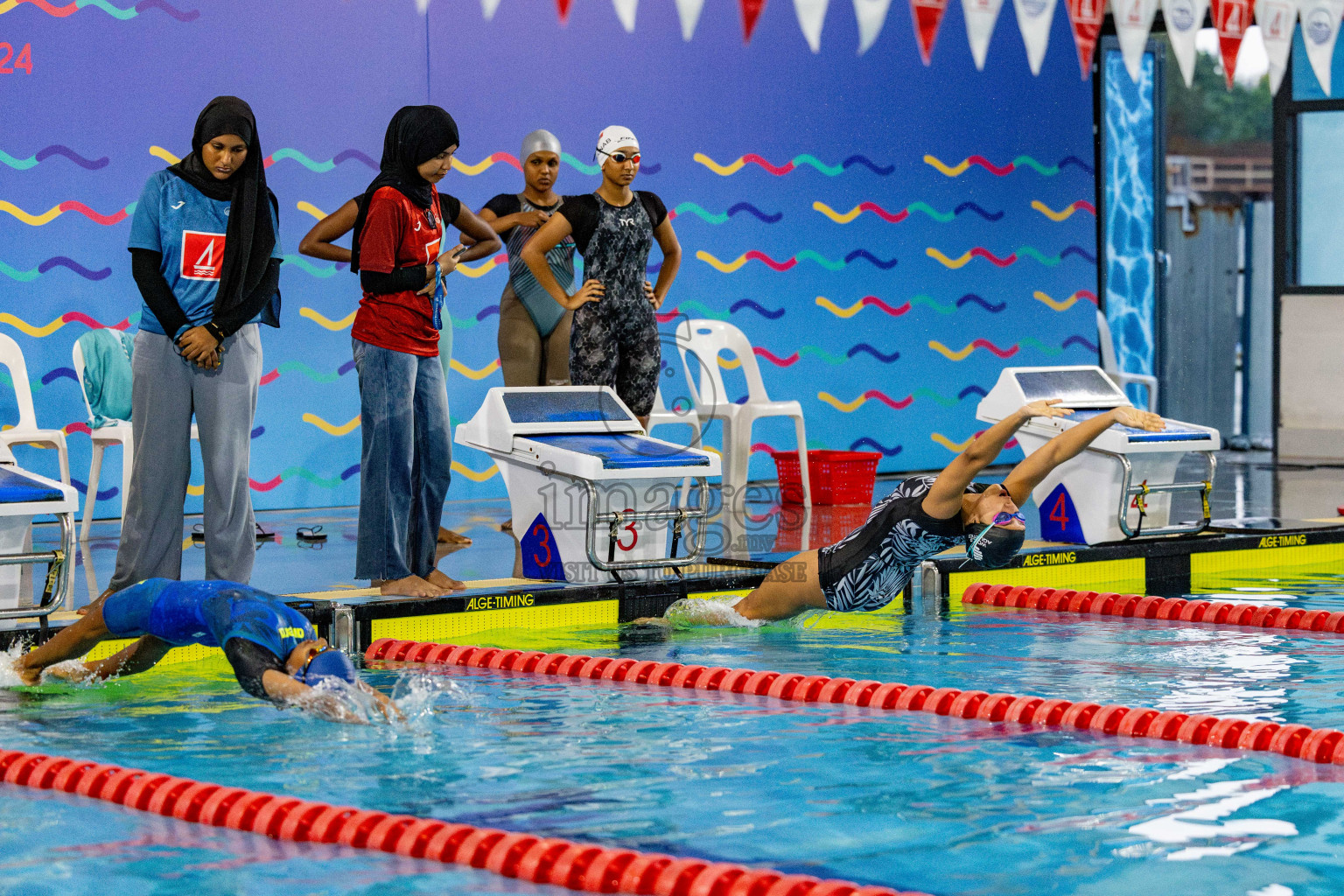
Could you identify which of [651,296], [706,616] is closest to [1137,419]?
[706,616]

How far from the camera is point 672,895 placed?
328cm

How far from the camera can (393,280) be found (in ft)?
20.0

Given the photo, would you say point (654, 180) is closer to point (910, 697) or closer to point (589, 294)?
point (589, 294)

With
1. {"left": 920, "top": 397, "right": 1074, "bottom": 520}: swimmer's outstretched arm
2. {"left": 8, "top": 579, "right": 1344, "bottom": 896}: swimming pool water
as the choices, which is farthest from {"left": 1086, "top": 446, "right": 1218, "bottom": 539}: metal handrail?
{"left": 920, "top": 397, "right": 1074, "bottom": 520}: swimmer's outstretched arm

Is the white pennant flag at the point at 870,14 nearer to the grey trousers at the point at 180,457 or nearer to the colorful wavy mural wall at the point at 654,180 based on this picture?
the grey trousers at the point at 180,457

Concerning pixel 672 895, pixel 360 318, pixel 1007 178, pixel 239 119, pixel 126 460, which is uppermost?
pixel 1007 178

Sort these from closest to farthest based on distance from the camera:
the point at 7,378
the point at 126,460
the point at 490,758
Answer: the point at 490,758 → the point at 126,460 → the point at 7,378

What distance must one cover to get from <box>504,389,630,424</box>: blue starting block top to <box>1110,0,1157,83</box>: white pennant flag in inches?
140

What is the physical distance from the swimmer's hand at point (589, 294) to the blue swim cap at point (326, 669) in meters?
2.60

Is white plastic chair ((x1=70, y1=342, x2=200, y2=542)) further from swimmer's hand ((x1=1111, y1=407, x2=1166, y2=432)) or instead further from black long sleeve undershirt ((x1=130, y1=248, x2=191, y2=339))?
swimmer's hand ((x1=1111, y1=407, x2=1166, y2=432))

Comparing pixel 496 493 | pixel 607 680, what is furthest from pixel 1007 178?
pixel 607 680

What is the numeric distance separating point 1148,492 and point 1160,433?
0.30m

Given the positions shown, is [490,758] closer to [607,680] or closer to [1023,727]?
[607,680]

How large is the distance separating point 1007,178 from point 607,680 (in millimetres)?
7910
